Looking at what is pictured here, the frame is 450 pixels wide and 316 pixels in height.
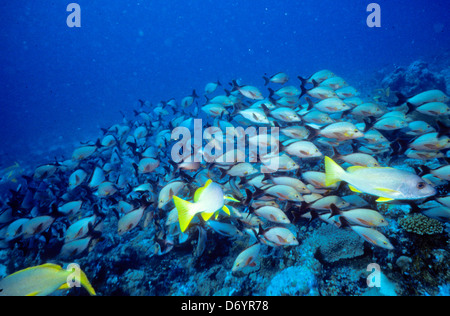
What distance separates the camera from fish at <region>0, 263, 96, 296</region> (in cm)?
203

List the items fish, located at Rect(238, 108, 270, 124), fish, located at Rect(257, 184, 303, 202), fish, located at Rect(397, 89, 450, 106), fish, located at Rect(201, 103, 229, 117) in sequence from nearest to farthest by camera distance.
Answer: fish, located at Rect(257, 184, 303, 202), fish, located at Rect(397, 89, 450, 106), fish, located at Rect(238, 108, 270, 124), fish, located at Rect(201, 103, 229, 117)

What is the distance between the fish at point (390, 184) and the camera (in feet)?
6.18

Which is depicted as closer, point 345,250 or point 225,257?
point 345,250

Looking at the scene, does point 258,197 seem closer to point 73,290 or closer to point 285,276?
→ point 285,276

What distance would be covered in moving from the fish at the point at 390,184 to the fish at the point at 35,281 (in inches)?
126

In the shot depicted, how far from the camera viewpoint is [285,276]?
3.19m

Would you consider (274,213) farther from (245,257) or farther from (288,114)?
(288,114)

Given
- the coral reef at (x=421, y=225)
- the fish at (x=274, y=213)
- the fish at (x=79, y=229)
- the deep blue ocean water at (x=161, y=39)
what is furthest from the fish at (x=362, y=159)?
the deep blue ocean water at (x=161, y=39)

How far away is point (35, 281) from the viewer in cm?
209

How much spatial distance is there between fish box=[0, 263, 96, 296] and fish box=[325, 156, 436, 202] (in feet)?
10.5

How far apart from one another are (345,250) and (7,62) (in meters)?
179

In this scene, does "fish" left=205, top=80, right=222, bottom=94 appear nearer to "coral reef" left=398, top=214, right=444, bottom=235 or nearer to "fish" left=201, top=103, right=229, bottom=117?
"fish" left=201, top=103, right=229, bottom=117

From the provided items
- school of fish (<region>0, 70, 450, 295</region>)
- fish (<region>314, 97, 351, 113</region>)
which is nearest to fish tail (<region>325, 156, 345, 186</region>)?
school of fish (<region>0, 70, 450, 295</region>)
